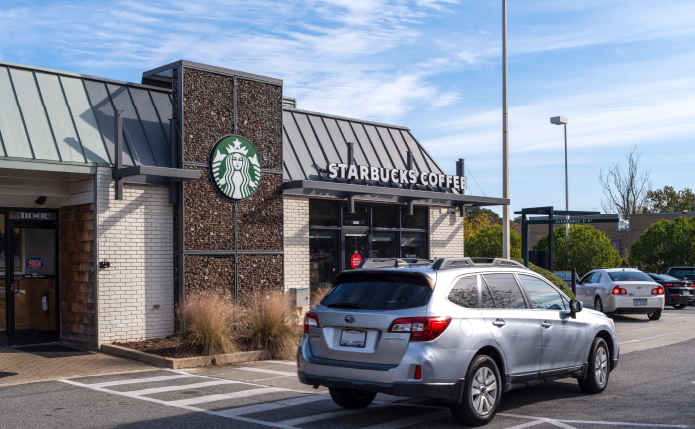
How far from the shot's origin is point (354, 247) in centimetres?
1788

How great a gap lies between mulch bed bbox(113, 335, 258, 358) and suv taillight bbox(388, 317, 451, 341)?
5.96 meters

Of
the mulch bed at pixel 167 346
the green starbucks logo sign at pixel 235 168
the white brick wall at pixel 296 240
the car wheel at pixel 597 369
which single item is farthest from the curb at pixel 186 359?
the car wheel at pixel 597 369

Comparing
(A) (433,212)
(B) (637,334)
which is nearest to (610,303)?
(B) (637,334)

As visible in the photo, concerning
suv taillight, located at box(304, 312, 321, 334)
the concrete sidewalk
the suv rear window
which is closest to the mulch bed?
the concrete sidewalk

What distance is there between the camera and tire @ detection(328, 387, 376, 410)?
8039 mm

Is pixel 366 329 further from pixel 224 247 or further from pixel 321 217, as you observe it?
pixel 321 217

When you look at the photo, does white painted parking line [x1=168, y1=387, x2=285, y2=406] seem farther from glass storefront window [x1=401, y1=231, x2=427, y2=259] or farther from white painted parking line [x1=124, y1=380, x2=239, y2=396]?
glass storefront window [x1=401, y1=231, x2=427, y2=259]

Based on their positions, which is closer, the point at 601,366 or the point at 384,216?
the point at 601,366

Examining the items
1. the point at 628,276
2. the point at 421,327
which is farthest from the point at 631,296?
the point at 421,327

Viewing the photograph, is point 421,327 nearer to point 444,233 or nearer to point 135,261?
point 135,261

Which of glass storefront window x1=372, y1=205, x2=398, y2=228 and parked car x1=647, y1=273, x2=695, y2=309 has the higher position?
glass storefront window x1=372, y1=205, x2=398, y2=228

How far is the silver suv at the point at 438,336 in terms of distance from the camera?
267 inches

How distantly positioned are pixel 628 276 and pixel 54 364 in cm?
1650

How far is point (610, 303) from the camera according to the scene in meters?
20.2
